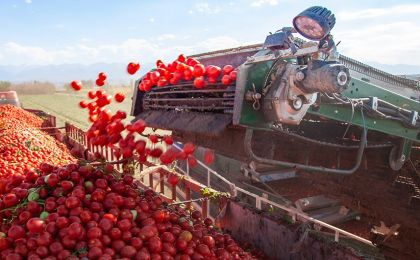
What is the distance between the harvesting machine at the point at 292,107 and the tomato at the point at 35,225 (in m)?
1.52

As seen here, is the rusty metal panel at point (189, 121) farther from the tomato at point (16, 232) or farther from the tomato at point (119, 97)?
the tomato at point (16, 232)

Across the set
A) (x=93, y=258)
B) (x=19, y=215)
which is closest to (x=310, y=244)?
(x=93, y=258)

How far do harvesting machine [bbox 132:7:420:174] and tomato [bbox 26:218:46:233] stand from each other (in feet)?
5.00

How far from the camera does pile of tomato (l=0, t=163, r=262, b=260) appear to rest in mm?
2801

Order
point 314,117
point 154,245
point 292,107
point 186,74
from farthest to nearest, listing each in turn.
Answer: point 314,117
point 186,74
point 292,107
point 154,245

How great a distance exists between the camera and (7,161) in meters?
6.66

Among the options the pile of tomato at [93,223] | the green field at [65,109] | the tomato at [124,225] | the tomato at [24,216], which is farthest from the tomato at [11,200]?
the green field at [65,109]

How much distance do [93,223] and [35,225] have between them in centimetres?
45

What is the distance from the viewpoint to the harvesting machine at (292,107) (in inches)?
118

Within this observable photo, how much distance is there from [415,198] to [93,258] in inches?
152

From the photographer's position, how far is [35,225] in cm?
285

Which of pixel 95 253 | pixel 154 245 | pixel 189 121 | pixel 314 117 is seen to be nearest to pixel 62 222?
pixel 95 253

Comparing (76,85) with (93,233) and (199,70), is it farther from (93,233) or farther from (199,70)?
(93,233)

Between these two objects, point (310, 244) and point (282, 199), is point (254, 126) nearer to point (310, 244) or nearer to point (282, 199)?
point (310, 244)
